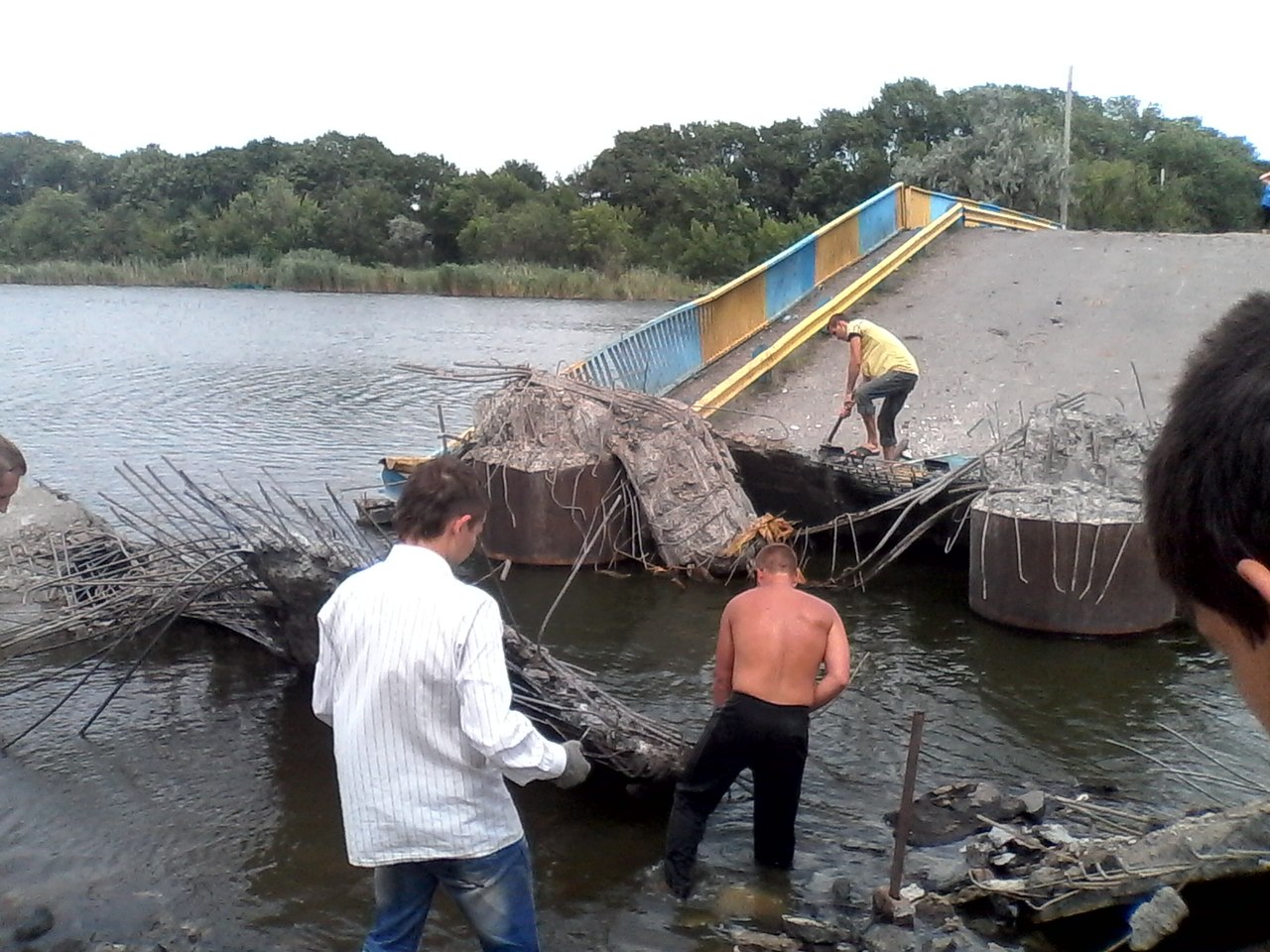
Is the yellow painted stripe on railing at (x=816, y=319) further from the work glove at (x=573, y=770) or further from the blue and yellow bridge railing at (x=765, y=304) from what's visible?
the work glove at (x=573, y=770)

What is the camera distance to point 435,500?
11.7 feet

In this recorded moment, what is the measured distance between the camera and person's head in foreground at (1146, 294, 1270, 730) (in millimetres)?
1129

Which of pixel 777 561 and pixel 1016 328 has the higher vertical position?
pixel 1016 328

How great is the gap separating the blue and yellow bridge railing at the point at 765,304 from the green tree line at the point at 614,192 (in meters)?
34.7

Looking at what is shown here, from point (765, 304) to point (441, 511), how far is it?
13531mm

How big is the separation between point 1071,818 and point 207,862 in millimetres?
4170

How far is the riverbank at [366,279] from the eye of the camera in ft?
170

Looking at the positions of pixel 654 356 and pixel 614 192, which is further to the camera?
pixel 614 192

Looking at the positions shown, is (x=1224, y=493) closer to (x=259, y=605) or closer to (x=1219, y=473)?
(x=1219, y=473)

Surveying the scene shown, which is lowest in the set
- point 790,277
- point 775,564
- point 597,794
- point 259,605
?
point 597,794

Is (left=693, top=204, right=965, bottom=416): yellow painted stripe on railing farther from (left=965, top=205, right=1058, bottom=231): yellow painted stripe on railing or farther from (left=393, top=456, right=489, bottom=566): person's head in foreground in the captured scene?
(left=393, top=456, right=489, bottom=566): person's head in foreground

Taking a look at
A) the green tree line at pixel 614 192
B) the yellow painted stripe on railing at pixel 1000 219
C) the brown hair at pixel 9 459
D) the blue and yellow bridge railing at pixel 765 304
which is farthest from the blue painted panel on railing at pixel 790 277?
the green tree line at pixel 614 192

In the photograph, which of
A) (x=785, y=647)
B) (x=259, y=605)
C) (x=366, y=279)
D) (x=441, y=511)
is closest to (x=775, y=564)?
(x=785, y=647)

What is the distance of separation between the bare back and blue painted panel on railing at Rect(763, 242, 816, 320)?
1162 cm
